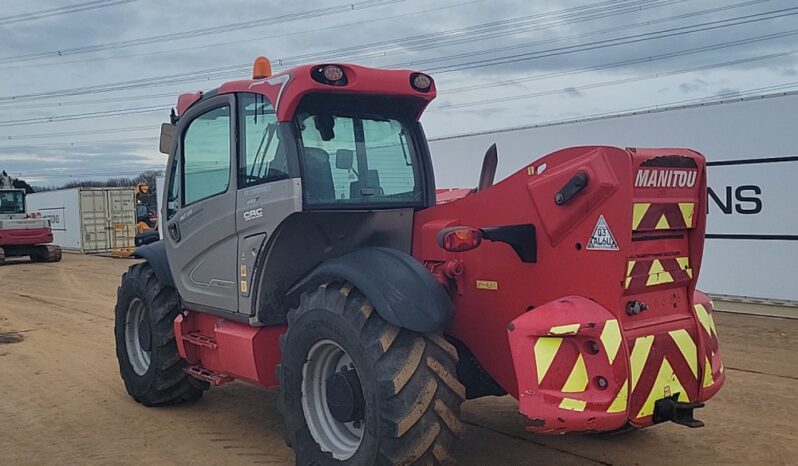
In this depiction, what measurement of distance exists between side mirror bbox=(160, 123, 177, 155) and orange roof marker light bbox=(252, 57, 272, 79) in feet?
4.11

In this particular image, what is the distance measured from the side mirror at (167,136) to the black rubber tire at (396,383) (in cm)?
273

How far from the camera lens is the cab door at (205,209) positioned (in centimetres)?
540

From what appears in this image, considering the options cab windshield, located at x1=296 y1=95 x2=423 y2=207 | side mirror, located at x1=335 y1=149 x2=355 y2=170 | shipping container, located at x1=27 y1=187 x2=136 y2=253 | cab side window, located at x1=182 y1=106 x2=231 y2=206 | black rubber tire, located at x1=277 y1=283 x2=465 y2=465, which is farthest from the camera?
shipping container, located at x1=27 y1=187 x2=136 y2=253

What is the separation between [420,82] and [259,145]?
115 centimetres

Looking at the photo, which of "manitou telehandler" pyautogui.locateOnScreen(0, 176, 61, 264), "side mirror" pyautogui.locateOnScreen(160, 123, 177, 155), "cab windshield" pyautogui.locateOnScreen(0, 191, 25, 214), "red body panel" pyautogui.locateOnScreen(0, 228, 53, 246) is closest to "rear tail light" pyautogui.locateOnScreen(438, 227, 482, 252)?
"side mirror" pyautogui.locateOnScreen(160, 123, 177, 155)

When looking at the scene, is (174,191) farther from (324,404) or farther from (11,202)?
(11,202)

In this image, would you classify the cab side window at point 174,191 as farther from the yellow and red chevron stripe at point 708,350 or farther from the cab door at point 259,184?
the yellow and red chevron stripe at point 708,350

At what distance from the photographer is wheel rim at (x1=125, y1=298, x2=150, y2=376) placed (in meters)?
6.82

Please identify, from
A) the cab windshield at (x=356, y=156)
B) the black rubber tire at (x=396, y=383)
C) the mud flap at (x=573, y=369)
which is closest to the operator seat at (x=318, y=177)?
the cab windshield at (x=356, y=156)

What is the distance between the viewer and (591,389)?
370 cm

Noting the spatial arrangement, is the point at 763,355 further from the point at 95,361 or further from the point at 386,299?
the point at 95,361

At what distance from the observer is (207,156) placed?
5.78m

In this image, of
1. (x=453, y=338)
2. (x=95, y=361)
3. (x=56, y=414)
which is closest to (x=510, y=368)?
(x=453, y=338)

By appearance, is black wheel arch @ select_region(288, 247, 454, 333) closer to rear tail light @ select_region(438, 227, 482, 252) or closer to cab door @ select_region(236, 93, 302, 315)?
rear tail light @ select_region(438, 227, 482, 252)
